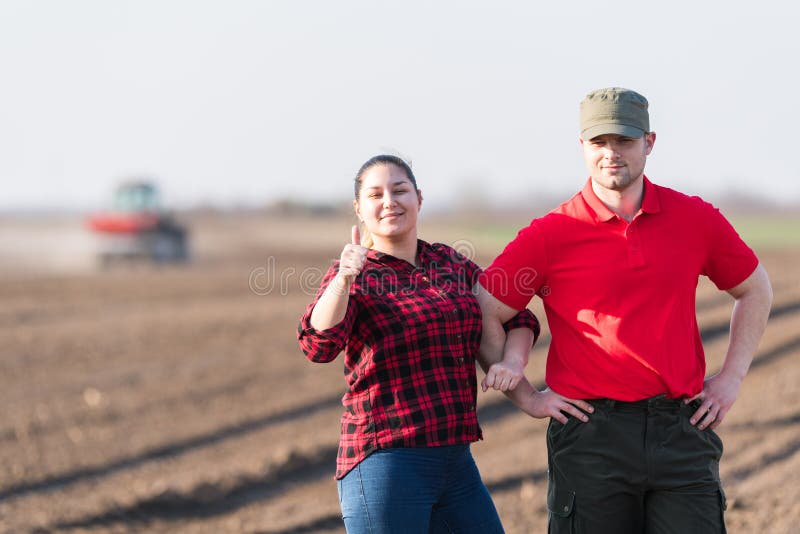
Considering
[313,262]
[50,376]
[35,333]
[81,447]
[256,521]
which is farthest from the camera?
[313,262]

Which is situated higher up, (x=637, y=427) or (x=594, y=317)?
(x=594, y=317)

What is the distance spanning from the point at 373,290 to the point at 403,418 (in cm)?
39

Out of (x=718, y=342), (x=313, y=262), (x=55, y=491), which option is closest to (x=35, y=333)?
(x=55, y=491)

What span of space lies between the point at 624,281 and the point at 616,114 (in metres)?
0.49

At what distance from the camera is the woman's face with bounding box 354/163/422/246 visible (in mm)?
3004

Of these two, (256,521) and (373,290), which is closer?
(373,290)

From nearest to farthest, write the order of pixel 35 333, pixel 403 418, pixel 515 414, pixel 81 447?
1. pixel 403 418
2. pixel 81 447
3. pixel 515 414
4. pixel 35 333

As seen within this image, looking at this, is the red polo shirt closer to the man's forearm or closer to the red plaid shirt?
the man's forearm

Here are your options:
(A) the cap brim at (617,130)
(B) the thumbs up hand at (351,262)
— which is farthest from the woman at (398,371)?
(A) the cap brim at (617,130)

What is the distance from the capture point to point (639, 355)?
2.88 meters

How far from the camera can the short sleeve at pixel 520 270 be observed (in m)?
2.99

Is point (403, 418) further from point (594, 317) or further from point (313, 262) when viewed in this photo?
point (313, 262)

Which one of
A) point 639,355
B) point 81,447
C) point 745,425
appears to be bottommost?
point 81,447

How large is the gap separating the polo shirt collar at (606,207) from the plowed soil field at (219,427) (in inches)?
39.1
